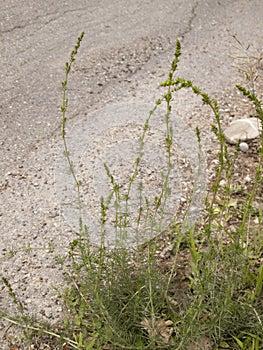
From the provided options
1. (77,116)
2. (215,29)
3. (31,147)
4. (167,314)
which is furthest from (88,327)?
(215,29)

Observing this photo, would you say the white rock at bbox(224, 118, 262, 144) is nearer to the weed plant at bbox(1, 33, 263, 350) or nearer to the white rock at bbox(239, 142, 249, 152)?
the white rock at bbox(239, 142, 249, 152)

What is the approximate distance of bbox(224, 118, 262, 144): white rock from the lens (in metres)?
3.38

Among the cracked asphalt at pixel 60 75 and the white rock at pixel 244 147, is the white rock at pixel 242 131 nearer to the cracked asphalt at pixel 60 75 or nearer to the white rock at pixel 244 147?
the white rock at pixel 244 147

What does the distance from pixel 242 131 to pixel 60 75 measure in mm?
1498

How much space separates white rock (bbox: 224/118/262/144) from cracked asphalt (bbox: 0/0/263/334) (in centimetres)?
16

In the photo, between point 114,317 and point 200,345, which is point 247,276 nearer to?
point 200,345

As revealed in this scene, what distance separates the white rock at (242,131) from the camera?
3383 mm

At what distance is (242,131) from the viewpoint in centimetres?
341

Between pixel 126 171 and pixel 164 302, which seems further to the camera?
pixel 126 171

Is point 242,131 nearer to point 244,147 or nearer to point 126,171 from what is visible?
point 244,147

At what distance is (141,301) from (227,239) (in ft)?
2.41

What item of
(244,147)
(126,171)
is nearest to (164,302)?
(126,171)

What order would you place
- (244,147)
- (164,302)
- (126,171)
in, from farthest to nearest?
(244,147), (126,171), (164,302)

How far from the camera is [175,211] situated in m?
2.91
